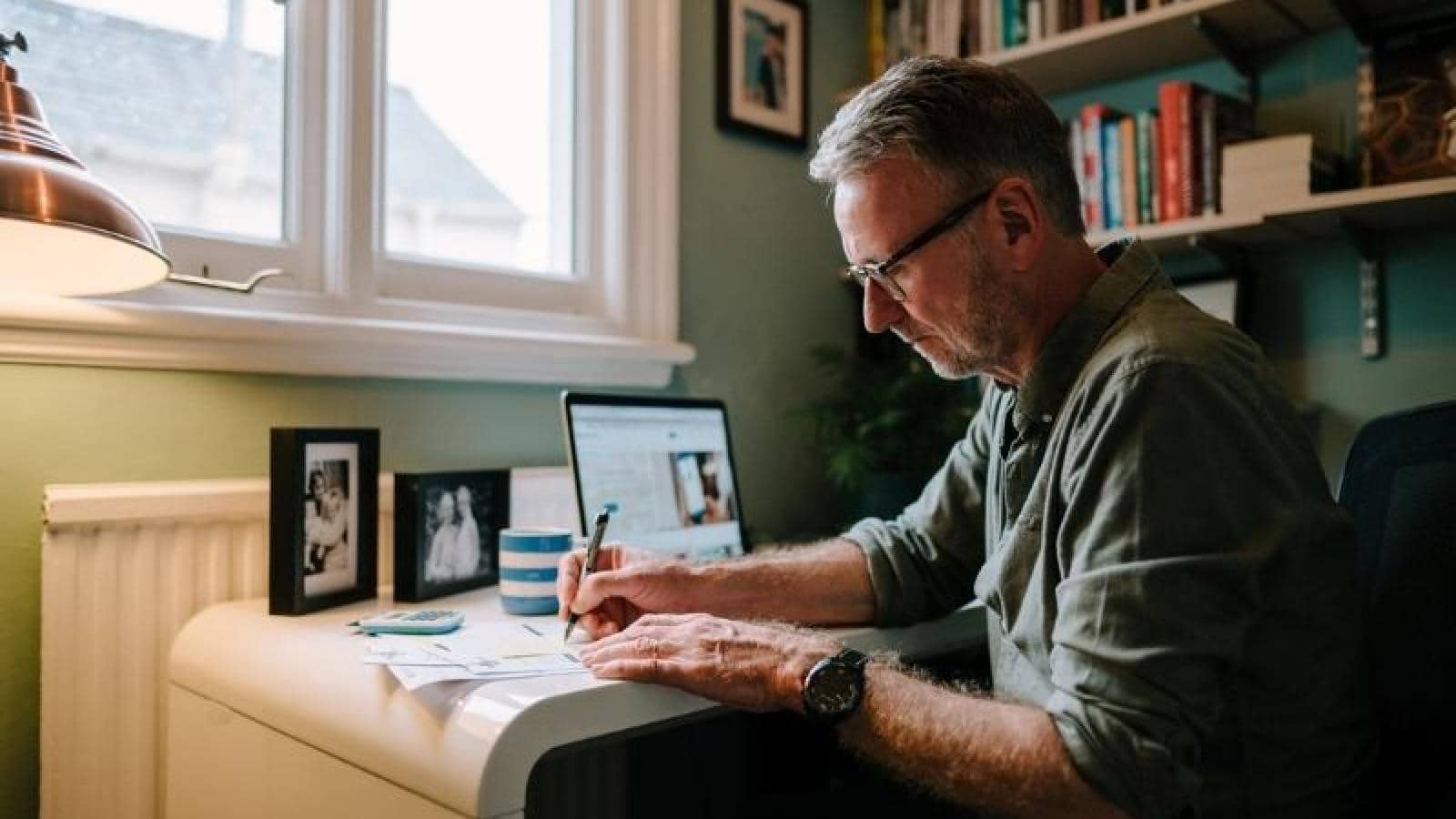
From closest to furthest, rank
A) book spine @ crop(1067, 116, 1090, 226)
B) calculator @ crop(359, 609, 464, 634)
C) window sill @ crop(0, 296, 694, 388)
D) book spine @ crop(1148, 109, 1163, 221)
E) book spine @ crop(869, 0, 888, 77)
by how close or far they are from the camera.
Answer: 1. calculator @ crop(359, 609, 464, 634)
2. window sill @ crop(0, 296, 694, 388)
3. book spine @ crop(1148, 109, 1163, 221)
4. book spine @ crop(1067, 116, 1090, 226)
5. book spine @ crop(869, 0, 888, 77)

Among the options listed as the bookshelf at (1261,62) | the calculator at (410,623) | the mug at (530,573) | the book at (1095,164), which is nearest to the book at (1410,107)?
the bookshelf at (1261,62)

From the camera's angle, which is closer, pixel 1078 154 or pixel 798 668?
pixel 798 668

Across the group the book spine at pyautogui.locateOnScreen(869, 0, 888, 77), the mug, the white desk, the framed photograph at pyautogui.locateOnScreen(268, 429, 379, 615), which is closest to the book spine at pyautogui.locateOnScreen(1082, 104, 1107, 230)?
the book spine at pyautogui.locateOnScreen(869, 0, 888, 77)

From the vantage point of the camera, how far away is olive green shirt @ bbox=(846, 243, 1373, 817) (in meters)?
0.80

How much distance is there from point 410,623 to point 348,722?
22 cm

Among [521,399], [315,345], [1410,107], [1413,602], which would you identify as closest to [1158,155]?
Answer: [1410,107]

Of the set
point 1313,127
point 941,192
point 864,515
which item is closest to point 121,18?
point 941,192

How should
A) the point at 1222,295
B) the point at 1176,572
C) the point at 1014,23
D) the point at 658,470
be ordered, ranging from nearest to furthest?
the point at 1176,572 → the point at 658,470 → the point at 1222,295 → the point at 1014,23

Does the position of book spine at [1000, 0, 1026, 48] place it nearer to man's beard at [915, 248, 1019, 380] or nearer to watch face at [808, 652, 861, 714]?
man's beard at [915, 248, 1019, 380]

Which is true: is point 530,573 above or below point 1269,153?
below

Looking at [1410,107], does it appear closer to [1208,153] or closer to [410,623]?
[1208,153]

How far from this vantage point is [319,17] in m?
1.59

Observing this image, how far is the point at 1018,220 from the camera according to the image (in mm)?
1048

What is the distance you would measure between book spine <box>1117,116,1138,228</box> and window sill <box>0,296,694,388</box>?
0.89 meters
